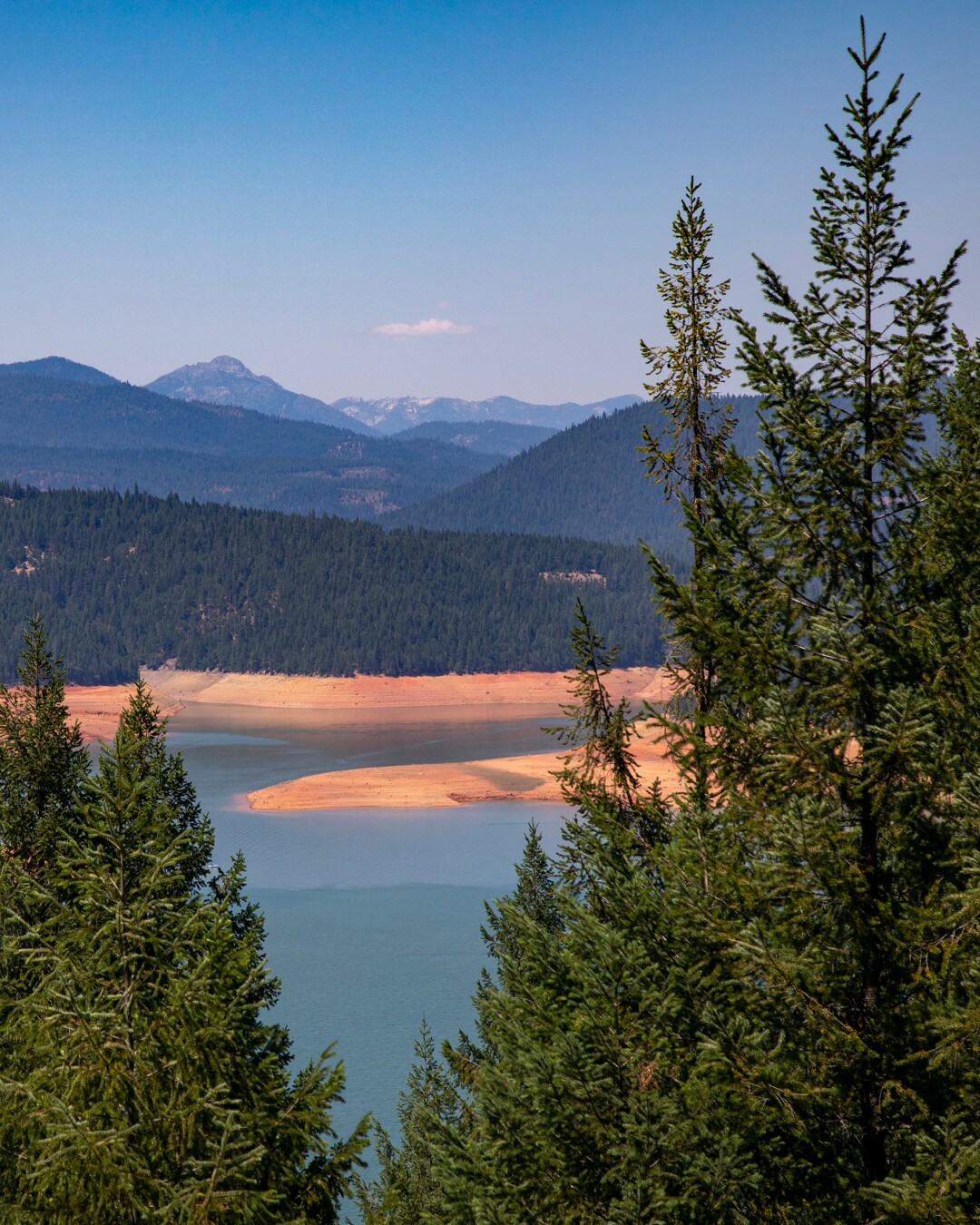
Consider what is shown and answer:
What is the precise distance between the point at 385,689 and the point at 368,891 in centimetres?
9904

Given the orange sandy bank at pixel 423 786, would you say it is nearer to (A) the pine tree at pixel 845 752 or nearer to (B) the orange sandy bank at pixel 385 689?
(B) the orange sandy bank at pixel 385 689

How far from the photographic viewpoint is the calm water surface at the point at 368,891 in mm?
39844

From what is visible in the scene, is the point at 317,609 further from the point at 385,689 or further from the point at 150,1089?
the point at 150,1089

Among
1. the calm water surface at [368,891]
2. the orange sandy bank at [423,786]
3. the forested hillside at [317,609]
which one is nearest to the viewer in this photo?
the calm water surface at [368,891]

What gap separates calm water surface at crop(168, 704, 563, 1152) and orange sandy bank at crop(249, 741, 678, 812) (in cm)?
169

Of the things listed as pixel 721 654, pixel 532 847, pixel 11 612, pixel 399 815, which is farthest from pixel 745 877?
pixel 11 612

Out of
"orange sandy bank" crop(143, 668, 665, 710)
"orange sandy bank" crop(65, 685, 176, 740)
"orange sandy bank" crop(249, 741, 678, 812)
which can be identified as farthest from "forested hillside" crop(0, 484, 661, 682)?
"orange sandy bank" crop(249, 741, 678, 812)

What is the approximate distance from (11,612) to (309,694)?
57154 millimetres

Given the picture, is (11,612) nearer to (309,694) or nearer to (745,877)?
(309,694)

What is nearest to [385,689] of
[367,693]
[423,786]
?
[367,693]

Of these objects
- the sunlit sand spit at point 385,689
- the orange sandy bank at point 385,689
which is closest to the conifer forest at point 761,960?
the sunlit sand spit at point 385,689

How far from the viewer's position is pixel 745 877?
8.14 meters

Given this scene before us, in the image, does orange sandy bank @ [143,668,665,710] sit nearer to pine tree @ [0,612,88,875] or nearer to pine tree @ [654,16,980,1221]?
pine tree @ [0,612,88,875]

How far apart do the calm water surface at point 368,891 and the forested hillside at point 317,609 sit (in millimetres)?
54859
